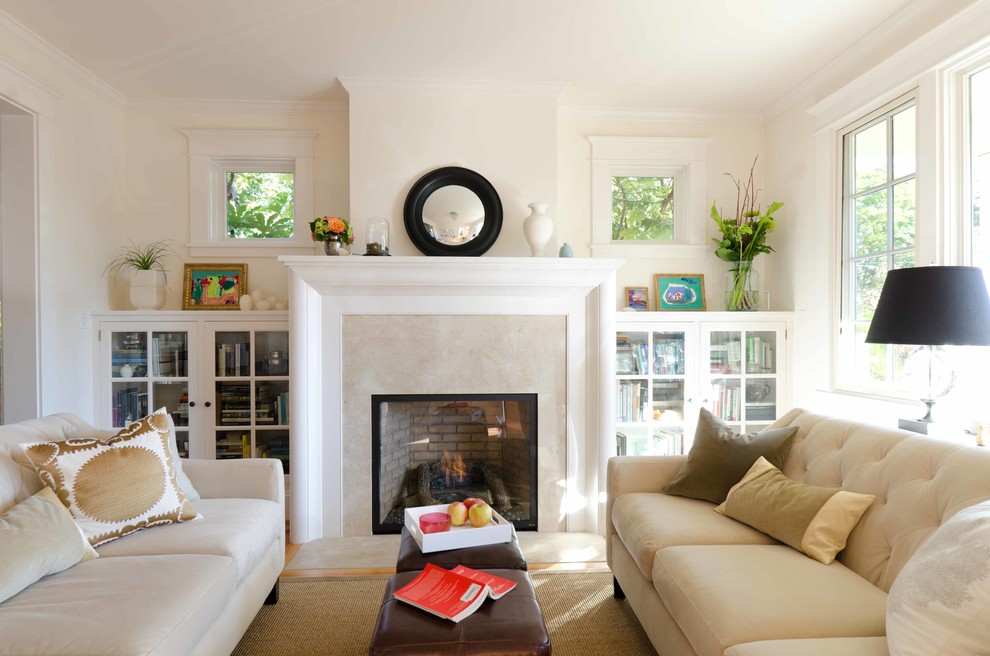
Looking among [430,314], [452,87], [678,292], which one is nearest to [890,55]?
[678,292]

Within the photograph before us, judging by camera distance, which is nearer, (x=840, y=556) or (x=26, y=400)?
(x=840, y=556)

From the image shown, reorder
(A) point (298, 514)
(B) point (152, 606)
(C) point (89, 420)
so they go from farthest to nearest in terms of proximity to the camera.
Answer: (C) point (89, 420), (A) point (298, 514), (B) point (152, 606)

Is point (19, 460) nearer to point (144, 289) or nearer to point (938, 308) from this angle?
point (144, 289)

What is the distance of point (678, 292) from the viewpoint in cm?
404

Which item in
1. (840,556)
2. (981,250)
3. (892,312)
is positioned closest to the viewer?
(840,556)

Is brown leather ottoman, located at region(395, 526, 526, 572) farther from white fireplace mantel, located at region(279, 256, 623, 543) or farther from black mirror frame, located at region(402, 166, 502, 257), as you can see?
black mirror frame, located at region(402, 166, 502, 257)

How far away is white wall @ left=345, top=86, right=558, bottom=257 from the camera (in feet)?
11.7

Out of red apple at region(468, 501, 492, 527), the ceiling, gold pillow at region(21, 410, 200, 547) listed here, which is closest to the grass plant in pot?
the ceiling

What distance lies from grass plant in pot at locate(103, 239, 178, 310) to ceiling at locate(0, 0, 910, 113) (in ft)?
3.29

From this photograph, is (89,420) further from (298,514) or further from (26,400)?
(298,514)

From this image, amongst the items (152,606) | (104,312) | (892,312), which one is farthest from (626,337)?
(104,312)

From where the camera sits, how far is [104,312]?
140 inches

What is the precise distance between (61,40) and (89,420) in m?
2.15

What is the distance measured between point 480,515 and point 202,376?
240 cm
